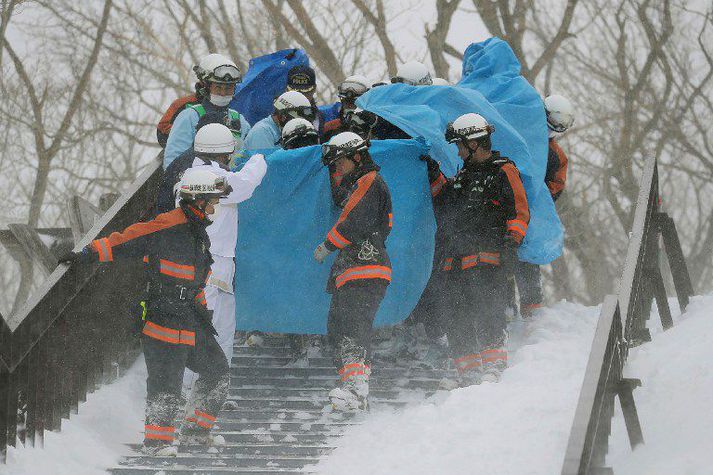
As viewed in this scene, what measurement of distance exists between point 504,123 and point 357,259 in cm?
196

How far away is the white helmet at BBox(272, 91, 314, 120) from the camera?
26.2 ft

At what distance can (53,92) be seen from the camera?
23297 millimetres

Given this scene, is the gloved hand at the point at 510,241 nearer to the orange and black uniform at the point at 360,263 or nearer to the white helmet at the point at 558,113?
the orange and black uniform at the point at 360,263

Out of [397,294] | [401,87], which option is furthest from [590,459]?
[401,87]

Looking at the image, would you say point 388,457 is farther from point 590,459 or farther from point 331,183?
point 331,183

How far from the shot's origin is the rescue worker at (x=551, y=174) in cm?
866

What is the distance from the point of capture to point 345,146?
6.99 meters

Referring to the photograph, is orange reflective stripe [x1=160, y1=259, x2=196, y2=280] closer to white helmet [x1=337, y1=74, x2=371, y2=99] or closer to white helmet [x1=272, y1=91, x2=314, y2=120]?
white helmet [x1=272, y1=91, x2=314, y2=120]

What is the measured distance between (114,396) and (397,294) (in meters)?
2.27

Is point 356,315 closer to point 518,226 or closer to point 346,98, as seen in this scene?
point 518,226

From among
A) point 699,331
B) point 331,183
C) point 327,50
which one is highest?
point 327,50

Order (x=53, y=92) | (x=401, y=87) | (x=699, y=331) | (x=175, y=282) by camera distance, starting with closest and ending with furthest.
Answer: (x=175, y=282) → (x=699, y=331) → (x=401, y=87) → (x=53, y=92)

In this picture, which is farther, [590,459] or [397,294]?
[397,294]

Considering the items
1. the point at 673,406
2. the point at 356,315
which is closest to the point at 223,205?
the point at 356,315
